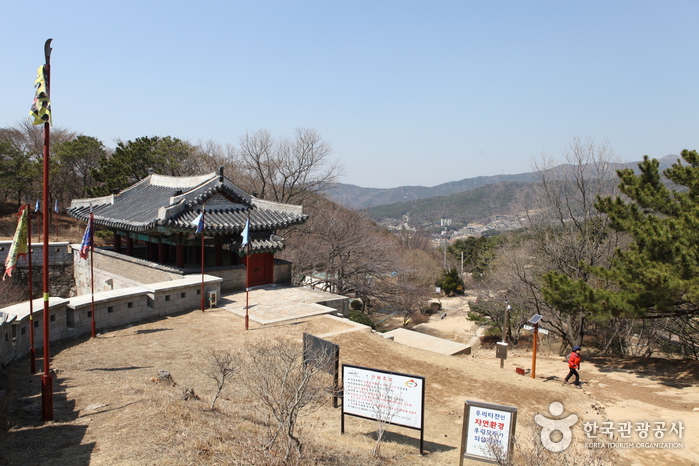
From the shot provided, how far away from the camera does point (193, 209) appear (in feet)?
54.4

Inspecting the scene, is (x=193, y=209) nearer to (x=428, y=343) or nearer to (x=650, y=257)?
(x=428, y=343)

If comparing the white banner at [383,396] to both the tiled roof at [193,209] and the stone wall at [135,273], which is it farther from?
the tiled roof at [193,209]

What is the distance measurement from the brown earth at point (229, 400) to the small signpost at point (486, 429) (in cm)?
48

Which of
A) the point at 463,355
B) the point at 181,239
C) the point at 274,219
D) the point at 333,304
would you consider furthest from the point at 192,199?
the point at 463,355

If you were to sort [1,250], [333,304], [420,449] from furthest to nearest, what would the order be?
[1,250]
[333,304]
[420,449]

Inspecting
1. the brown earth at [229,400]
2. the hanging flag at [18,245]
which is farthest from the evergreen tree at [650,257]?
the hanging flag at [18,245]

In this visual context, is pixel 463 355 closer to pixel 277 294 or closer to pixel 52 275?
pixel 277 294

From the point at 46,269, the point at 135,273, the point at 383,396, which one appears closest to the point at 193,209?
the point at 135,273

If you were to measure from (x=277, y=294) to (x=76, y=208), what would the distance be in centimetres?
1284

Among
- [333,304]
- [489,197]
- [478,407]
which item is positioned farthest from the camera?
[489,197]

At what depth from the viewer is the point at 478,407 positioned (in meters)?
6.00

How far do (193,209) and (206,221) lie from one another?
72cm

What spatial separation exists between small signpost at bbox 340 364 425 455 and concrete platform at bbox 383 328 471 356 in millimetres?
6891

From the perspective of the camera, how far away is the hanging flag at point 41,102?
252 inches
